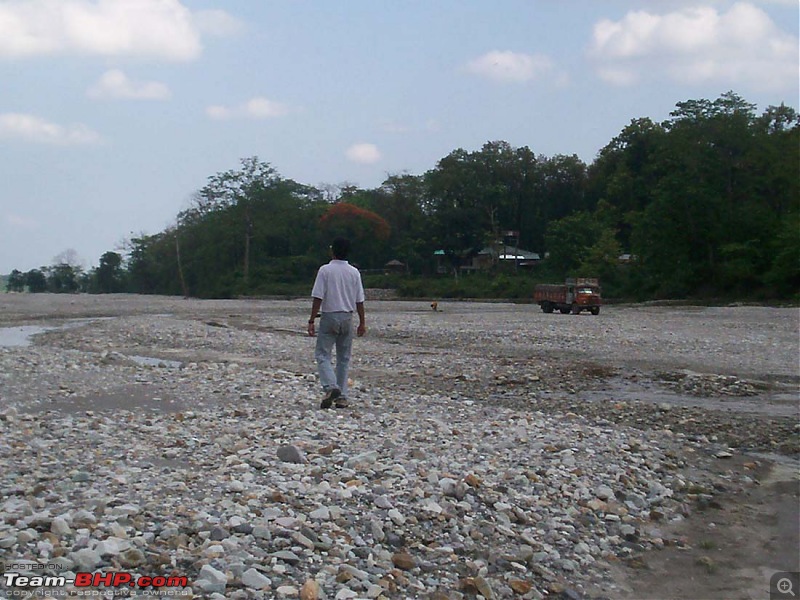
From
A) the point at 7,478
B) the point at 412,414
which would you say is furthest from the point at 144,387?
the point at 7,478

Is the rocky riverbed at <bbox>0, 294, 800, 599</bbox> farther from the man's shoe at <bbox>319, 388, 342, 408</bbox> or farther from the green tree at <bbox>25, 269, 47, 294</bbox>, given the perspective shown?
the green tree at <bbox>25, 269, 47, 294</bbox>

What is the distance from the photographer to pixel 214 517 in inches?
203

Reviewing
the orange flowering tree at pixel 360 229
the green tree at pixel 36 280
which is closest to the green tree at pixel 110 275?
the green tree at pixel 36 280

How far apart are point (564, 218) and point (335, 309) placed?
6812 cm

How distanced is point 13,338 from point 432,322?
15302 millimetres

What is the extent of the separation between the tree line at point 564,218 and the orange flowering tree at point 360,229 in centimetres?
16

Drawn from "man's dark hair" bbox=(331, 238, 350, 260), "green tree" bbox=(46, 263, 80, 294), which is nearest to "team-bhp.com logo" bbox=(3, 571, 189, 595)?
"man's dark hair" bbox=(331, 238, 350, 260)

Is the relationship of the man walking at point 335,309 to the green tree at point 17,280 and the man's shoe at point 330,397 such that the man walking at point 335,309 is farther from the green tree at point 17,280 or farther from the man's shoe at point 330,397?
the green tree at point 17,280

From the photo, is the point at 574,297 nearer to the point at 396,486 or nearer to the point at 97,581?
the point at 396,486

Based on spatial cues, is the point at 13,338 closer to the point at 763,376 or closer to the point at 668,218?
the point at 763,376

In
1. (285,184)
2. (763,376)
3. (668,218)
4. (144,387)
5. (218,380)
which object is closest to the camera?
(144,387)

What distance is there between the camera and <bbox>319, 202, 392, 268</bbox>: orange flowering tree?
3344 inches

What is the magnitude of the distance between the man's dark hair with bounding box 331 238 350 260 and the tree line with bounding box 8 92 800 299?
45909mm

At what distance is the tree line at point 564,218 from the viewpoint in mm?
53625
